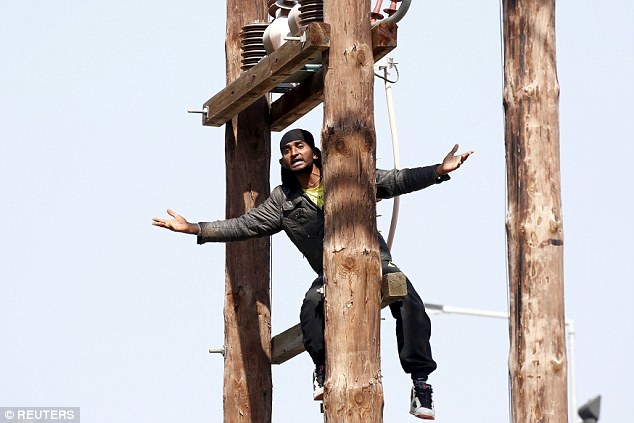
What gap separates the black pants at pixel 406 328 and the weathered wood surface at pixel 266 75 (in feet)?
4.54

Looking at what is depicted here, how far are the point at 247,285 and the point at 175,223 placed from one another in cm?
139

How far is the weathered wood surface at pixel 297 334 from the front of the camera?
9867mm

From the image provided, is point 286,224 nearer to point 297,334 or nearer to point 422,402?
point 297,334

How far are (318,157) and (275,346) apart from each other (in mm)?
1772

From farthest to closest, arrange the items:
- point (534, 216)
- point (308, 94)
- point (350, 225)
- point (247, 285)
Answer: point (247, 285) → point (308, 94) → point (350, 225) → point (534, 216)

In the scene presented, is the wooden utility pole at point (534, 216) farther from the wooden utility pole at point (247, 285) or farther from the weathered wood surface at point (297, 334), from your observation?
the wooden utility pole at point (247, 285)

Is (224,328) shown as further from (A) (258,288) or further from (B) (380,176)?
(B) (380,176)

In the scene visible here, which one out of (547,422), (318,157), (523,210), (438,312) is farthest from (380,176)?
(438,312)

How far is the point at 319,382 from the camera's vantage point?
10125mm

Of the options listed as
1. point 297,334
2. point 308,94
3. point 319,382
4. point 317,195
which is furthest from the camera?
point 297,334

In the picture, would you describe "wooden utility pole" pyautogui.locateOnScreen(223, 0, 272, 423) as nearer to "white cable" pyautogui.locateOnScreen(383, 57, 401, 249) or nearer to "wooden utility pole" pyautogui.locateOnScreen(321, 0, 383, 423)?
"white cable" pyautogui.locateOnScreen(383, 57, 401, 249)

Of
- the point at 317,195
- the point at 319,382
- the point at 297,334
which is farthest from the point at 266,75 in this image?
the point at 319,382

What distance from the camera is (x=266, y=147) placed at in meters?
12.1

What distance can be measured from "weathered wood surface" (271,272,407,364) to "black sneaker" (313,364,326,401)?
0.56 meters
